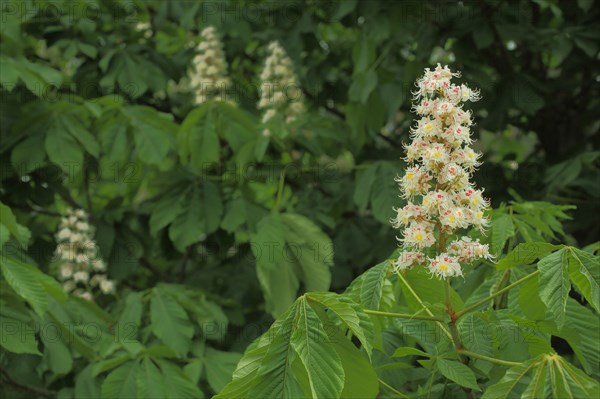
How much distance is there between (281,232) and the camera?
10.6 feet

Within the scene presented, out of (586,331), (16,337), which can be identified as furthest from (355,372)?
(16,337)

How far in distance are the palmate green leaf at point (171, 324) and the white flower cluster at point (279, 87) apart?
3.80 ft

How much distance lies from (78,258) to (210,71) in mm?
1199

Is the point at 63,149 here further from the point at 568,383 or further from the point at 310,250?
the point at 568,383

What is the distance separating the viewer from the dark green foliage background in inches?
132

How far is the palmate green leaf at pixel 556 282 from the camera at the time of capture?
1683 mm

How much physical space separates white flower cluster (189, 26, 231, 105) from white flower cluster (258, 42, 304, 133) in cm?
26

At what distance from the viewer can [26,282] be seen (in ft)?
8.74

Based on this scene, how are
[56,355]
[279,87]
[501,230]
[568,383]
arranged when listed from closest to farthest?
[568,383], [501,230], [56,355], [279,87]

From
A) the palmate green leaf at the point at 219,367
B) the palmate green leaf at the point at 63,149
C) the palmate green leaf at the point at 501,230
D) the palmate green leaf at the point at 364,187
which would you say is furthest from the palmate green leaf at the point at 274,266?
the palmate green leaf at the point at 501,230

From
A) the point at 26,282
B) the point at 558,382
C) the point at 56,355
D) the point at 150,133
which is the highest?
the point at 558,382

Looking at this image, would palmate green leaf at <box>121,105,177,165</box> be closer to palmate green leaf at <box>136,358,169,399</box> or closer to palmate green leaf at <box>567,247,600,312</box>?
palmate green leaf at <box>136,358,169,399</box>

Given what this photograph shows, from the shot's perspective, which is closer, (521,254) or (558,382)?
(558,382)

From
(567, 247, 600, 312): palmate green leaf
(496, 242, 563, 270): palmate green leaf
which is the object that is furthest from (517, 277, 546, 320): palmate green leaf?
(567, 247, 600, 312): palmate green leaf
